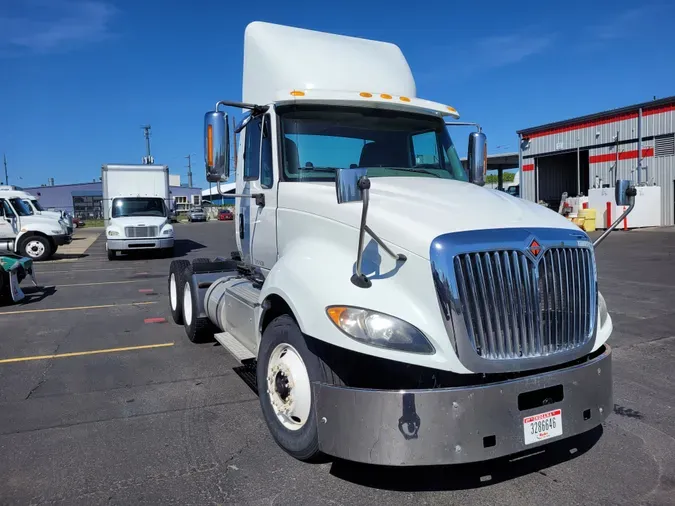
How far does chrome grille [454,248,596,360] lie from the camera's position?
10.2ft

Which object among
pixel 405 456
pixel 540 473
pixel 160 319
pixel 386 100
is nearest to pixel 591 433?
pixel 540 473

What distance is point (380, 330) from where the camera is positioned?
3096 millimetres

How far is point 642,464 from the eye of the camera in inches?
145

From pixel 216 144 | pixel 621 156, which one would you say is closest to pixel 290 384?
pixel 216 144

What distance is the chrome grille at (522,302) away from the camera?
3.10m

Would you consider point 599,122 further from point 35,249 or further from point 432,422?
point 432,422

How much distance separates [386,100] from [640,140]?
31.7m

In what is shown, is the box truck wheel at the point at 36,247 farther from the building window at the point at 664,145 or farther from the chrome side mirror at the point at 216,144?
the building window at the point at 664,145

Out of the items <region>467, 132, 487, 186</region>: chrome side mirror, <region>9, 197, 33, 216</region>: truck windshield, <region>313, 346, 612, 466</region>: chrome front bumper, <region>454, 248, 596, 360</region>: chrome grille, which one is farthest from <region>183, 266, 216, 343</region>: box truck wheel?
<region>9, 197, 33, 216</region>: truck windshield

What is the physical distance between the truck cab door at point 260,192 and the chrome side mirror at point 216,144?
0.33 m

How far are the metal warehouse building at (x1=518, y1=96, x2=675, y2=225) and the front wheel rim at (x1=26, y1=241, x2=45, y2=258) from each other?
1140 inches

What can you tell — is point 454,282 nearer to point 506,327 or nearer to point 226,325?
point 506,327

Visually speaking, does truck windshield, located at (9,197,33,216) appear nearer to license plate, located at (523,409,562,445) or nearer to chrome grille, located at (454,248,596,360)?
chrome grille, located at (454,248,596,360)

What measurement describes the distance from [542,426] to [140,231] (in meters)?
18.3
